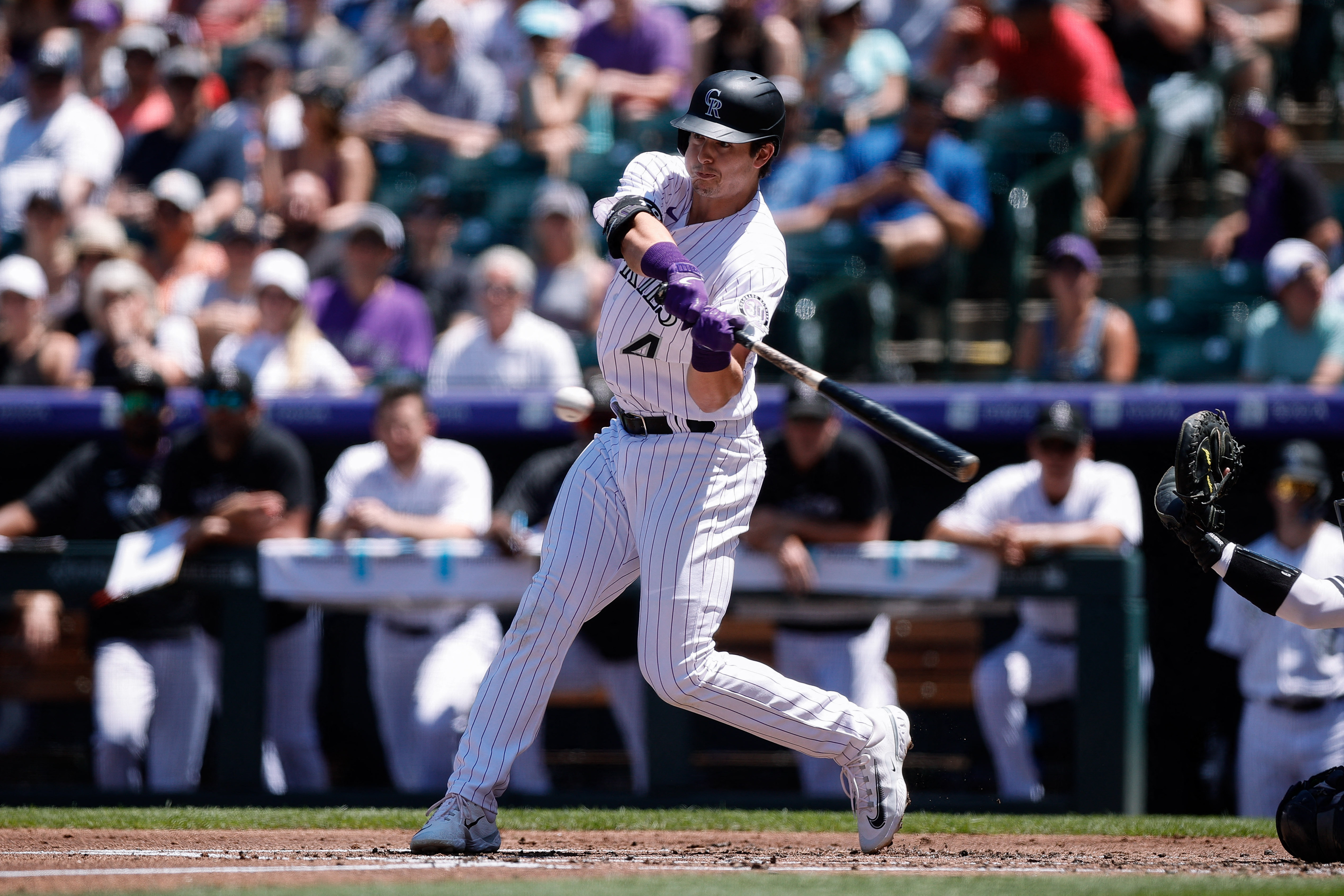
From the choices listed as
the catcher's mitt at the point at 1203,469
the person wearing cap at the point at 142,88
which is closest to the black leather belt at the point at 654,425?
the catcher's mitt at the point at 1203,469

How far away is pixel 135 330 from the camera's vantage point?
7.55 metres

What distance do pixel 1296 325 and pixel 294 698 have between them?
407 cm

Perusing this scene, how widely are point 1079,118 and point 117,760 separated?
200 inches

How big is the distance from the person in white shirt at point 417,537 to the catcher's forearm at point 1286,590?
2653 millimetres

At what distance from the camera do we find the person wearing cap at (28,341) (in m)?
7.54

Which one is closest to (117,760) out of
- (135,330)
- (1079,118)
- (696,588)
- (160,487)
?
(160,487)

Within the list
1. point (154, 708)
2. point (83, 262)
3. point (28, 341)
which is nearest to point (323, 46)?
point (83, 262)

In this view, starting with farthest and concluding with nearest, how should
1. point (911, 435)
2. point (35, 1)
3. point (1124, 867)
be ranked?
point (35, 1)
point (1124, 867)
point (911, 435)

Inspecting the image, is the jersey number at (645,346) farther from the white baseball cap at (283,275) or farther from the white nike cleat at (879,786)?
the white baseball cap at (283,275)

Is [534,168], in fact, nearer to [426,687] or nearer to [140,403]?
[140,403]

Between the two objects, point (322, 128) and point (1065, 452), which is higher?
point (322, 128)

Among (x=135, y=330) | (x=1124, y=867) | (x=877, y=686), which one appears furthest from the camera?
(x=135, y=330)

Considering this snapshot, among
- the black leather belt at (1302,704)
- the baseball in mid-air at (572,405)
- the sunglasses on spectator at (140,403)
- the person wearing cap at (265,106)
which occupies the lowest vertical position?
the black leather belt at (1302,704)

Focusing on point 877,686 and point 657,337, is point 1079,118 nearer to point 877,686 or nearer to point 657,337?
point 877,686
